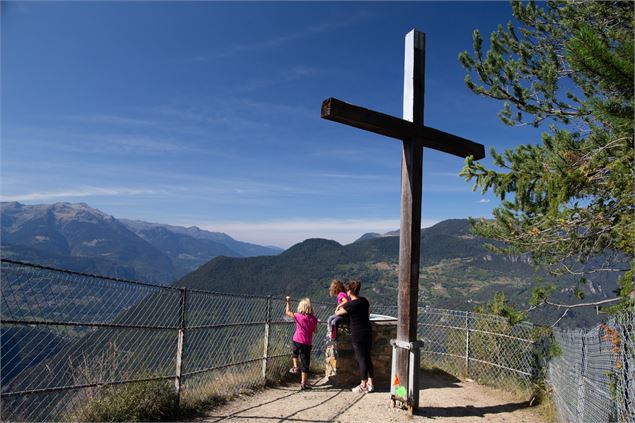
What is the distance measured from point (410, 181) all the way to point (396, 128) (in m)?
0.77

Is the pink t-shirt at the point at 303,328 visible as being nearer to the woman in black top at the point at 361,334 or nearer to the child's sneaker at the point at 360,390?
the woman in black top at the point at 361,334

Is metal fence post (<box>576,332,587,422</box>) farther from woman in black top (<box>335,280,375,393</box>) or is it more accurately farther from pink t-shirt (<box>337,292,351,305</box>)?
pink t-shirt (<box>337,292,351,305</box>)

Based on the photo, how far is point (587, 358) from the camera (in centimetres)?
465

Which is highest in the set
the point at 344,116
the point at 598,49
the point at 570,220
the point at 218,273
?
the point at 344,116

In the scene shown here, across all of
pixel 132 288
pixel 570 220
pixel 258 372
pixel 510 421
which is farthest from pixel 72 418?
pixel 570 220

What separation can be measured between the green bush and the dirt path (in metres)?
0.55

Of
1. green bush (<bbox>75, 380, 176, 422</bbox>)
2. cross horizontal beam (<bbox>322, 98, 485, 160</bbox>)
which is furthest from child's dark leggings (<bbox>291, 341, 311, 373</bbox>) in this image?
cross horizontal beam (<bbox>322, 98, 485, 160</bbox>)

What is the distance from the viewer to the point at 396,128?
5898 millimetres

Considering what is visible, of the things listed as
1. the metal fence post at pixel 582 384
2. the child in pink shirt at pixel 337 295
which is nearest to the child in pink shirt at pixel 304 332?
the child in pink shirt at pixel 337 295

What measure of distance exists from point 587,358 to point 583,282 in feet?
12.1

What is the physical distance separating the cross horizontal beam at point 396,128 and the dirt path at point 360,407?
3796mm

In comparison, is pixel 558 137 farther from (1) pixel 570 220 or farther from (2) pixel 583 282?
(2) pixel 583 282

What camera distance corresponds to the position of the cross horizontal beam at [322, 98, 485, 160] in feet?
16.7

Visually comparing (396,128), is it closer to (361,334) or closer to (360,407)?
(361,334)
